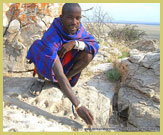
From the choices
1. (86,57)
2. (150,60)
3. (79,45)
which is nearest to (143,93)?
(150,60)

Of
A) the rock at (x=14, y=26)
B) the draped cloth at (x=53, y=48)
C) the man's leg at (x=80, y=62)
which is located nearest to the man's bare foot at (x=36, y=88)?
the draped cloth at (x=53, y=48)

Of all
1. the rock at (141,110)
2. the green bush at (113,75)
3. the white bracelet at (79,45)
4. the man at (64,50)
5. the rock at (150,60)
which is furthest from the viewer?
the green bush at (113,75)

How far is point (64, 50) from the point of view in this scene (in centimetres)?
248

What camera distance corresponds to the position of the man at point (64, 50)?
88.3 inches

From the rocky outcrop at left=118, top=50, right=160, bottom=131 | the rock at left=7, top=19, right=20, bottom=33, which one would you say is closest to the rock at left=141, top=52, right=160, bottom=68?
the rocky outcrop at left=118, top=50, right=160, bottom=131

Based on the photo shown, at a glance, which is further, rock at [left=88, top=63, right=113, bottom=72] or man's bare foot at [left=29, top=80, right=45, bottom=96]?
rock at [left=88, top=63, right=113, bottom=72]

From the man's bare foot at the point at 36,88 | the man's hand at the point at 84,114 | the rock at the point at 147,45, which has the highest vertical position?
the rock at the point at 147,45

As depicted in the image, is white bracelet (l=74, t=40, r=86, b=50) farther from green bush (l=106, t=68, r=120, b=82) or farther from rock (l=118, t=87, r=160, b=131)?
green bush (l=106, t=68, r=120, b=82)

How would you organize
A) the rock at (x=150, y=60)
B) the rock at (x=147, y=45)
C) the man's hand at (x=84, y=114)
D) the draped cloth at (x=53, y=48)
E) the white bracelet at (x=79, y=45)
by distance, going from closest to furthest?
1. the man's hand at (x=84, y=114)
2. the draped cloth at (x=53, y=48)
3. the white bracelet at (x=79, y=45)
4. the rock at (x=150, y=60)
5. the rock at (x=147, y=45)

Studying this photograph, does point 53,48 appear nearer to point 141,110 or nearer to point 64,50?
point 64,50

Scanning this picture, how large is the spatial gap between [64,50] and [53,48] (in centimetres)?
14

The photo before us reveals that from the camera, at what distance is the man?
2244 mm

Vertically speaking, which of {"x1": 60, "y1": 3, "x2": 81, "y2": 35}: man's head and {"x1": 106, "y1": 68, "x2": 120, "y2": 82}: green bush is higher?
{"x1": 60, "y1": 3, "x2": 81, "y2": 35}: man's head

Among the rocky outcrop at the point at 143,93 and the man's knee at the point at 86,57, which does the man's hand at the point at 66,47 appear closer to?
the man's knee at the point at 86,57
